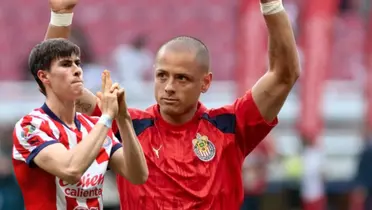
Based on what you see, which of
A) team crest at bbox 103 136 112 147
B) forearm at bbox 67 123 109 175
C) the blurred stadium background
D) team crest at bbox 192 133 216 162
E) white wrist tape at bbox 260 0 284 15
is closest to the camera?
forearm at bbox 67 123 109 175

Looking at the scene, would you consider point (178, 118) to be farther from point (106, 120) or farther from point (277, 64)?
point (106, 120)

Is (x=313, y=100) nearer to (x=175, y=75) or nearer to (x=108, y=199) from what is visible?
(x=108, y=199)

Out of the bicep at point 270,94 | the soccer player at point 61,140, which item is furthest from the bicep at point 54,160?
the bicep at point 270,94

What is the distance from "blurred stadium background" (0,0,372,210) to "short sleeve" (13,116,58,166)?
769 cm

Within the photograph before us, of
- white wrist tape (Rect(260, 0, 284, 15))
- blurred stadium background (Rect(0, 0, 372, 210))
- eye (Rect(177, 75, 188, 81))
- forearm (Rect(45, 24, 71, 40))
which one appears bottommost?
blurred stadium background (Rect(0, 0, 372, 210))

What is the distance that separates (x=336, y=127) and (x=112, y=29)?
4186mm

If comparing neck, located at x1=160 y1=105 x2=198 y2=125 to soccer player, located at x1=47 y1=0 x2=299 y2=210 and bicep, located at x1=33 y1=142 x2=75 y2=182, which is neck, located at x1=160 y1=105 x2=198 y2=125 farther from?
bicep, located at x1=33 y1=142 x2=75 y2=182

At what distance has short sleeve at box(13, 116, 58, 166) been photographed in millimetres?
6473

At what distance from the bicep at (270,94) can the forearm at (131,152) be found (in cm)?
100

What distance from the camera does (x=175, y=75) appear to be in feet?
23.3

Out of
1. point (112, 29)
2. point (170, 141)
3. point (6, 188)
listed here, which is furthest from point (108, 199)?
point (170, 141)

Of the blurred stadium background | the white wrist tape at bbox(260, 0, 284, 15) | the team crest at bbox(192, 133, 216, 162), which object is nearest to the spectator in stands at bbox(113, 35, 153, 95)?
the blurred stadium background

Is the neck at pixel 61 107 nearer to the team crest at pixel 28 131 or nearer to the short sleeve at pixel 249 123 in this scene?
the team crest at pixel 28 131

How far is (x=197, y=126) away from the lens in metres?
7.34
